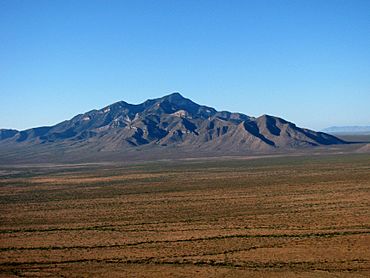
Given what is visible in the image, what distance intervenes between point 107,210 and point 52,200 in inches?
553

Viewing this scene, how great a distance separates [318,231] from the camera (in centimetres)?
3897

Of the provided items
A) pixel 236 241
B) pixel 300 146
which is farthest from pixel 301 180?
pixel 300 146

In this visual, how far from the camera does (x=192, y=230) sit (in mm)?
41156

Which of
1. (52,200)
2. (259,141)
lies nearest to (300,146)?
(259,141)

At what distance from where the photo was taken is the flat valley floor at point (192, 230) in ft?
99.6

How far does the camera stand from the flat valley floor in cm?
3036

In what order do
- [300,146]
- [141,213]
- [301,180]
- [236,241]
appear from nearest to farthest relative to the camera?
[236,241]
[141,213]
[301,180]
[300,146]

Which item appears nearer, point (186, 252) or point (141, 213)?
point (186, 252)

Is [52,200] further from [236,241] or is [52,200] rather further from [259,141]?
[259,141]

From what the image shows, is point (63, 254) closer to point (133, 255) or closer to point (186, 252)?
point (133, 255)

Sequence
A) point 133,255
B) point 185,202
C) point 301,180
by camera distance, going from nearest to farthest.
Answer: point 133,255, point 185,202, point 301,180

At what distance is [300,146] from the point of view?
606ft

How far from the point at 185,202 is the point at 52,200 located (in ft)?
62.7

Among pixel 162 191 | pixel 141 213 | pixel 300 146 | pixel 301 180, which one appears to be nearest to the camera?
pixel 141 213
